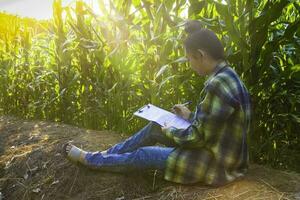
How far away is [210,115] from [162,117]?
1.37ft

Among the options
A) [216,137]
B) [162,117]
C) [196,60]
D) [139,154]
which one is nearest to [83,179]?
[139,154]

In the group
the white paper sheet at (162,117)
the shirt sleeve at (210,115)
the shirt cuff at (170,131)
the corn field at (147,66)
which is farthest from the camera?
the corn field at (147,66)

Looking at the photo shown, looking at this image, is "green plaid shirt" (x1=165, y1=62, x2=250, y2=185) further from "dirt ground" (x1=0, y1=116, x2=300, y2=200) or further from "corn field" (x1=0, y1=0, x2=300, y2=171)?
"corn field" (x1=0, y1=0, x2=300, y2=171)

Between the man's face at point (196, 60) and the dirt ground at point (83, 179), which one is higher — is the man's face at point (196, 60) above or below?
above

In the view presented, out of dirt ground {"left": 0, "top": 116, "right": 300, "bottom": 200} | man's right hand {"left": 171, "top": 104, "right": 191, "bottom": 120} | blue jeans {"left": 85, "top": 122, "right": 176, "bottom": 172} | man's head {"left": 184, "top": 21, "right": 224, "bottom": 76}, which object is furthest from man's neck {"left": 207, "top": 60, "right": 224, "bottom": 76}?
dirt ground {"left": 0, "top": 116, "right": 300, "bottom": 200}

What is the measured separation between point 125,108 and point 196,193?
1799 mm

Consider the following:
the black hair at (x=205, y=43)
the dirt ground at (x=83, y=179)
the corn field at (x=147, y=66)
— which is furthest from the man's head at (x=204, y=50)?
the dirt ground at (x=83, y=179)

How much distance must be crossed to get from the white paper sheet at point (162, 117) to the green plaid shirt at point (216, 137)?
0.11 meters

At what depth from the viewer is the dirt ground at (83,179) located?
2859mm

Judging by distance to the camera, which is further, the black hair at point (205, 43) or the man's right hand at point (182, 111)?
the man's right hand at point (182, 111)

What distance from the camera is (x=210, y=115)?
2.62 m

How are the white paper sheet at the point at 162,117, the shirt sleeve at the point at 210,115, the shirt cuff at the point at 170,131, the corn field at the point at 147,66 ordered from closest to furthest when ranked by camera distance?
the shirt sleeve at the point at 210,115
the shirt cuff at the point at 170,131
the white paper sheet at the point at 162,117
the corn field at the point at 147,66

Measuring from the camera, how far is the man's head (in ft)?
8.61

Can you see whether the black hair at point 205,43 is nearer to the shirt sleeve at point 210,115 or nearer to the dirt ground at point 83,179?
the shirt sleeve at point 210,115
